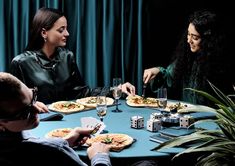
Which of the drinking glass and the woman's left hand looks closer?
the drinking glass

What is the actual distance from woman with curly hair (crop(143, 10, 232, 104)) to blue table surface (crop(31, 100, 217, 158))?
558 millimetres

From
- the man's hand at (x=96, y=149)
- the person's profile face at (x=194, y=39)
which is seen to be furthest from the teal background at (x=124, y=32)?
the man's hand at (x=96, y=149)

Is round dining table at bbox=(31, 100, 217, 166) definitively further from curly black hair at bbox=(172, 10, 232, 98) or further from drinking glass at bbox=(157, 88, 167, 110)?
curly black hair at bbox=(172, 10, 232, 98)

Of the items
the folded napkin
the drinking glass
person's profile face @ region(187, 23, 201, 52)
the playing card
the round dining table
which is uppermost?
person's profile face @ region(187, 23, 201, 52)

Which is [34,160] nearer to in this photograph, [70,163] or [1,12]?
[70,163]

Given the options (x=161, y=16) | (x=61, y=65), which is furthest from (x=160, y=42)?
(x=61, y=65)

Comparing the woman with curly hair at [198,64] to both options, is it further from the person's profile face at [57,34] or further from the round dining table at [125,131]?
the person's profile face at [57,34]

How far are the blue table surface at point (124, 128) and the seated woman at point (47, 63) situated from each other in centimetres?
52

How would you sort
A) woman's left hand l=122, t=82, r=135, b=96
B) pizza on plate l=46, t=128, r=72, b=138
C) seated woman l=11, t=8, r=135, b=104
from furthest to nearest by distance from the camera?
seated woman l=11, t=8, r=135, b=104
woman's left hand l=122, t=82, r=135, b=96
pizza on plate l=46, t=128, r=72, b=138

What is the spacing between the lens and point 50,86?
9.97 ft

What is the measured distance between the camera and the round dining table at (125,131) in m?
1.76

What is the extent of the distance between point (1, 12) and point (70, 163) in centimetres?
205

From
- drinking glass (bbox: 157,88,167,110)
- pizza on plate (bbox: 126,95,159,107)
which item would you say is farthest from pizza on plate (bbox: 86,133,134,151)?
pizza on plate (bbox: 126,95,159,107)

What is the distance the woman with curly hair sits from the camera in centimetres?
306
